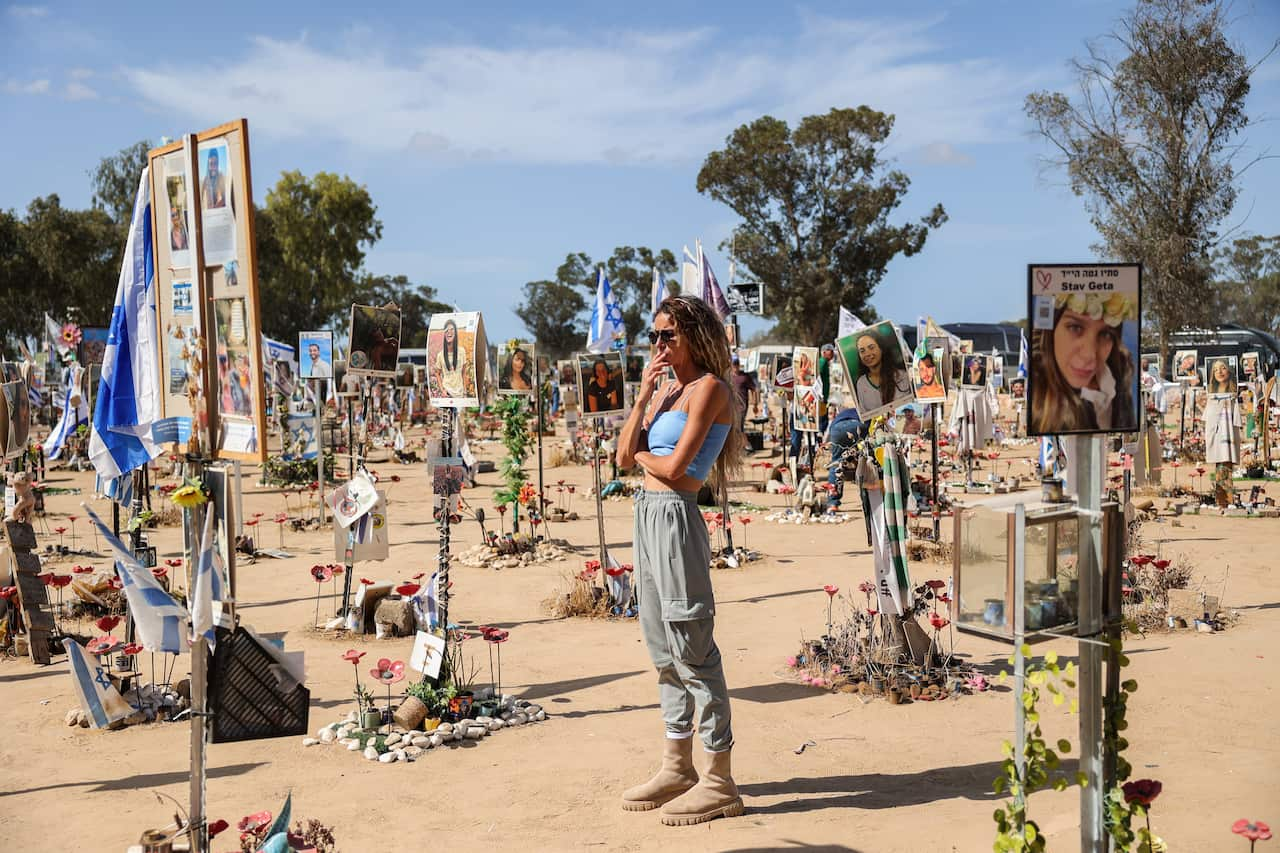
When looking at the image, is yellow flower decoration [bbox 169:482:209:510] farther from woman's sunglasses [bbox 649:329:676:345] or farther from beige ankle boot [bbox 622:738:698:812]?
beige ankle boot [bbox 622:738:698:812]

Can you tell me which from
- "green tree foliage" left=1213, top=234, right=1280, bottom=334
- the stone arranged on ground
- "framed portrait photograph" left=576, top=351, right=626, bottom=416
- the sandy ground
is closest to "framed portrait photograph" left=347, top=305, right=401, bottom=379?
"framed portrait photograph" left=576, top=351, right=626, bottom=416

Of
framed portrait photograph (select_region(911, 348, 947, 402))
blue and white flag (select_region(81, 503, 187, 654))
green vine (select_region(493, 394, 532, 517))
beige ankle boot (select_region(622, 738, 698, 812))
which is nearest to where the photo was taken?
blue and white flag (select_region(81, 503, 187, 654))

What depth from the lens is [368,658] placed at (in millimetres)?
7211

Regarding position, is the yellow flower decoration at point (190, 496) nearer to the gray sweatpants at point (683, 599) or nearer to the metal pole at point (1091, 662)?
the gray sweatpants at point (683, 599)

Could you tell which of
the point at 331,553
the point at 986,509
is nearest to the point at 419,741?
the point at 986,509

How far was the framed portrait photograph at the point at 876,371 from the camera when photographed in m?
7.14

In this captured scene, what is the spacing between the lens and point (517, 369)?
43.8ft

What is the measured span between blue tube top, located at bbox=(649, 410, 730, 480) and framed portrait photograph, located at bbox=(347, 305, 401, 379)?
6.81m

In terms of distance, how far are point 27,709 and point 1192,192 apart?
24724 mm

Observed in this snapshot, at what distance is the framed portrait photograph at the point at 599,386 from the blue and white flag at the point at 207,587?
7.69 meters

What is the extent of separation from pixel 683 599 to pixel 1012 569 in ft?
4.80

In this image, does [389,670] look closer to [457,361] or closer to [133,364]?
[133,364]

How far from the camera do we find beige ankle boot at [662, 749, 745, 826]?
4.24 m

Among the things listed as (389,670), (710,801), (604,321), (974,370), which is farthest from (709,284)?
(974,370)
